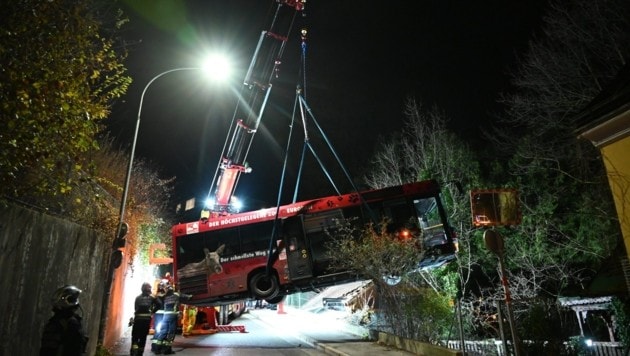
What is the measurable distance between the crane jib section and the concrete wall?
21.7 feet

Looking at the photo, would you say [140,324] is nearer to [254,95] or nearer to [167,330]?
[167,330]

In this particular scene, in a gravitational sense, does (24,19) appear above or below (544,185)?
below

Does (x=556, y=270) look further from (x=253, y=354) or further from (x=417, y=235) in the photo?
(x=253, y=354)

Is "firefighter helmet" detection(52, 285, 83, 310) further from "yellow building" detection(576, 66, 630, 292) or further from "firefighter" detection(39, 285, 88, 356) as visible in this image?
"yellow building" detection(576, 66, 630, 292)

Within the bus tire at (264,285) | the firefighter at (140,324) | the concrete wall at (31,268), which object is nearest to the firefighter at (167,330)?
the firefighter at (140,324)

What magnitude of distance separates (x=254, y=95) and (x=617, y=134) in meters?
9.22

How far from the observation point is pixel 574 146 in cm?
1499

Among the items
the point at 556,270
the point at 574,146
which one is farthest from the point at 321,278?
the point at 556,270

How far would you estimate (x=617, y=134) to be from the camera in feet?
23.9

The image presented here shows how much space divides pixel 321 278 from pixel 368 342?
236 centimetres

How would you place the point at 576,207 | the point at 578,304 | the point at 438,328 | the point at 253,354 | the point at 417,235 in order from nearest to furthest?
the point at 253,354, the point at 438,328, the point at 417,235, the point at 576,207, the point at 578,304

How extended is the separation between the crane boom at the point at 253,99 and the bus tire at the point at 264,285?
110 inches

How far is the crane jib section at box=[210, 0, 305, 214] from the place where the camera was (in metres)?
12.0

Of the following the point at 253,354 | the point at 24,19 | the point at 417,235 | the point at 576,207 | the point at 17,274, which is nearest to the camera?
the point at 24,19
